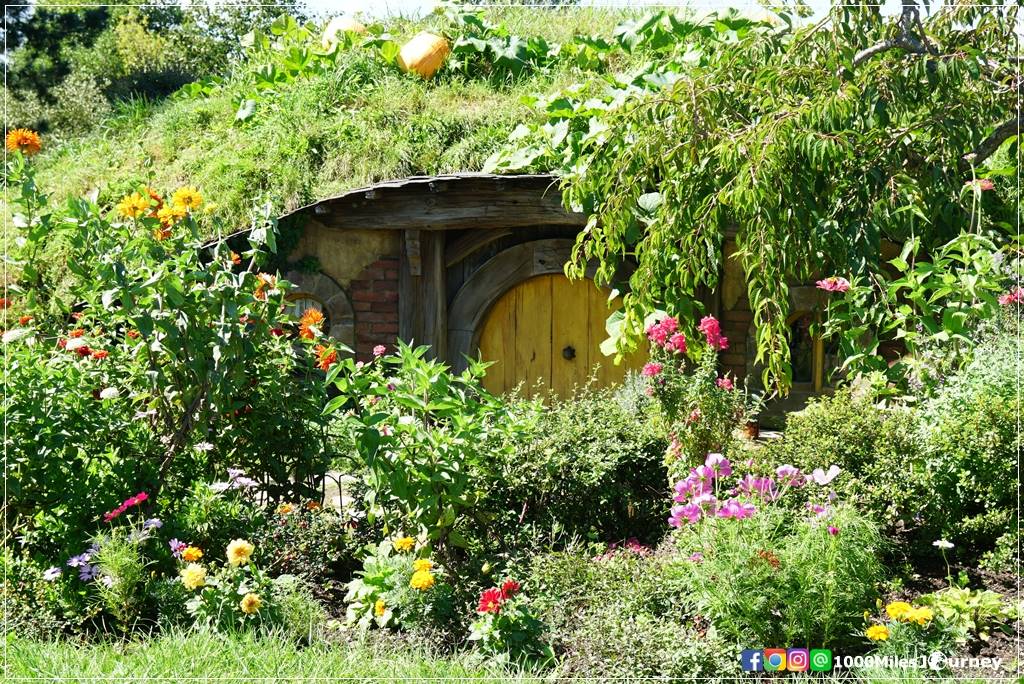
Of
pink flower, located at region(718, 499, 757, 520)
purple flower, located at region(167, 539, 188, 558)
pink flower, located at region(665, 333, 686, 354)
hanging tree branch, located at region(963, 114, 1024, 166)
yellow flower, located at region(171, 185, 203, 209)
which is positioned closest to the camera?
pink flower, located at region(718, 499, 757, 520)

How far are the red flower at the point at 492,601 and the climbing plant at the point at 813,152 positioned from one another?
7.23ft

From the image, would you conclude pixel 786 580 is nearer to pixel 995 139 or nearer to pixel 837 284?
pixel 837 284

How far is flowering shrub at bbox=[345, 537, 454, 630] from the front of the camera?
4453mm

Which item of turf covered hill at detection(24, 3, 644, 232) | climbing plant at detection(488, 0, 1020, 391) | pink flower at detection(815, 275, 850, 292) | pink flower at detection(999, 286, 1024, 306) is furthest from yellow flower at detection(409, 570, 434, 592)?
turf covered hill at detection(24, 3, 644, 232)

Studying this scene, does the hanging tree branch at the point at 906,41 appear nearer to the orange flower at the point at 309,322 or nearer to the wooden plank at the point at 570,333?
the wooden plank at the point at 570,333

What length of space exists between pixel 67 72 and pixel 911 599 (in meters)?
16.7

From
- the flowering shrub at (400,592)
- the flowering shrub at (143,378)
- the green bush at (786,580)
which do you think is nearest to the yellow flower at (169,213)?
the flowering shrub at (143,378)

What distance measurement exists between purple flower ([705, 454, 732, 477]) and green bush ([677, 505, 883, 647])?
465 mm

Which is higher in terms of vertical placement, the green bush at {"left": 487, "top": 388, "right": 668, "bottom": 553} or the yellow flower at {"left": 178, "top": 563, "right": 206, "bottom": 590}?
the green bush at {"left": 487, "top": 388, "right": 668, "bottom": 553}

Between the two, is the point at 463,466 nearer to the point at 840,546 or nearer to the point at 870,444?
the point at 840,546

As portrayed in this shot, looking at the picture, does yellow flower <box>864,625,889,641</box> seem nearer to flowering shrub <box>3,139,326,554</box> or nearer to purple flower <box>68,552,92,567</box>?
flowering shrub <box>3,139,326,554</box>

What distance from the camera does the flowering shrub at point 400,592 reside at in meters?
4.45

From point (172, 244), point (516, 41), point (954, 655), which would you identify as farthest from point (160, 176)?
point (954, 655)

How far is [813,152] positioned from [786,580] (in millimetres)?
2392
